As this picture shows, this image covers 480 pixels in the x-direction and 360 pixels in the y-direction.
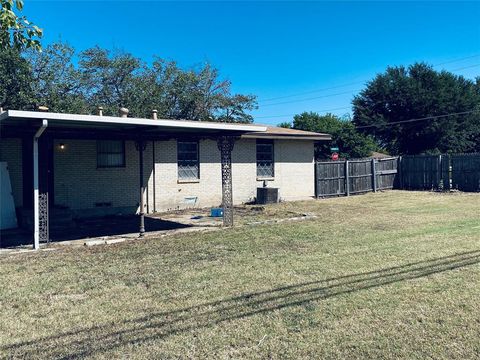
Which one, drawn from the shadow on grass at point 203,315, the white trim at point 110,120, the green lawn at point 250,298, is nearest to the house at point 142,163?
the white trim at point 110,120

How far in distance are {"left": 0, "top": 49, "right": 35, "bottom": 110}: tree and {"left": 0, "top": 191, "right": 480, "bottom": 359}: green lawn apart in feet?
58.5

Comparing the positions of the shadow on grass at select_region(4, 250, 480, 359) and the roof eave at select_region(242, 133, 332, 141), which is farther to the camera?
the roof eave at select_region(242, 133, 332, 141)

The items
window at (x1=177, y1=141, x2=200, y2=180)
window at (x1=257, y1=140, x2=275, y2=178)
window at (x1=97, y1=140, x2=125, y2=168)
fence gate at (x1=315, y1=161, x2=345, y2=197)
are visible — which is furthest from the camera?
fence gate at (x1=315, y1=161, x2=345, y2=197)

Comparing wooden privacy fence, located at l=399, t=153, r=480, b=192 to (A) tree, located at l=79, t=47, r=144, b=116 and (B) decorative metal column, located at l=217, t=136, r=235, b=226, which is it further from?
(A) tree, located at l=79, t=47, r=144, b=116

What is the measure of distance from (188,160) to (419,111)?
28427 millimetres

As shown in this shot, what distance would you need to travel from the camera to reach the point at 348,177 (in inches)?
784

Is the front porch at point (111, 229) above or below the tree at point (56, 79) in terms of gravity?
below

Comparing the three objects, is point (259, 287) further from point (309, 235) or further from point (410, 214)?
point (410, 214)

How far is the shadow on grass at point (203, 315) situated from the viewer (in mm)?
3656

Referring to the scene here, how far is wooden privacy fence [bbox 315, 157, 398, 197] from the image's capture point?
63.5 ft

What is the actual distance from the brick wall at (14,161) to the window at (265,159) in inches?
353

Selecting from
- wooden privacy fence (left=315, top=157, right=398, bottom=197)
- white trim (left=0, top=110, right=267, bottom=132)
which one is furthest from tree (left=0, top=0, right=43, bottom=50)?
wooden privacy fence (left=315, top=157, right=398, bottom=197)

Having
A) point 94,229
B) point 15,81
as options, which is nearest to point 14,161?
point 94,229

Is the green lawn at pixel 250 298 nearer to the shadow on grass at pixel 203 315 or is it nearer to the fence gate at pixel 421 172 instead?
the shadow on grass at pixel 203 315
